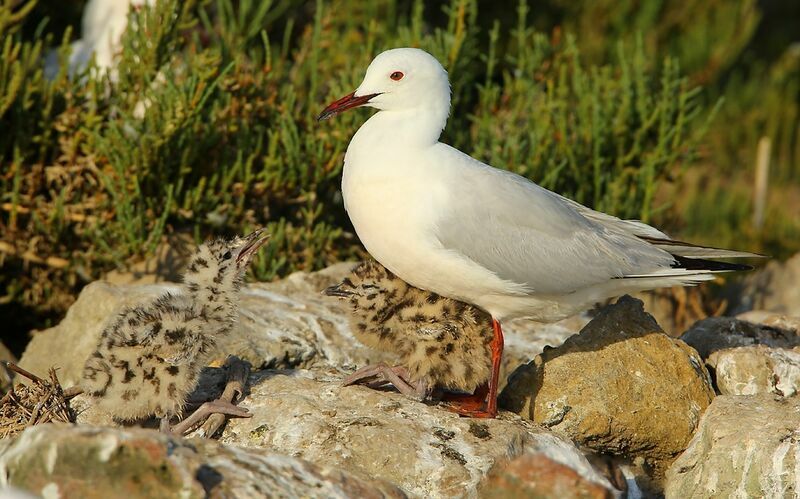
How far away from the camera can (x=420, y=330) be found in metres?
5.45

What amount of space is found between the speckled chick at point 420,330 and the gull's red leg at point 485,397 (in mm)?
63

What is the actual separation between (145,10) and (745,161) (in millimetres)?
7570

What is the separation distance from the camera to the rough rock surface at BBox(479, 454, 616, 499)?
12.3 feet

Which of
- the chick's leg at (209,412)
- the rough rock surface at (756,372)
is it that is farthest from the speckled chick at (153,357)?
the rough rock surface at (756,372)

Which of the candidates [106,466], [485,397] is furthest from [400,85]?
[106,466]

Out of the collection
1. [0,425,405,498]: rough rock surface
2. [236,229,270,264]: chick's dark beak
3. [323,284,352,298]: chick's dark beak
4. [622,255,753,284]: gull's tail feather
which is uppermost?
[236,229,270,264]: chick's dark beak

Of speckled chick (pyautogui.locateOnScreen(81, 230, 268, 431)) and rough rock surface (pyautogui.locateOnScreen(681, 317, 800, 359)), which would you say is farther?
rough rock surface (pyautogui.locateOnScreen(681, 317, 800, 359))

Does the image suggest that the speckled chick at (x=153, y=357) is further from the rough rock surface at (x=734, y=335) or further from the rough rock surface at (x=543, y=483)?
the rough rock surface at (x=734, y=335)

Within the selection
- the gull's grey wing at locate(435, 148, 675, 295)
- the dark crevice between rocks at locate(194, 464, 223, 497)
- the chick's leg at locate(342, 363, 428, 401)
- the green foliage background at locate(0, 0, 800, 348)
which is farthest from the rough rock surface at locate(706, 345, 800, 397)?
the dark crevice between rocks at locate(194, 464, 223, 497)

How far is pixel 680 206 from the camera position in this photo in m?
11.6

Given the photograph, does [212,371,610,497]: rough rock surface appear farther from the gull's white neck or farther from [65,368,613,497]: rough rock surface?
the gull's white neck

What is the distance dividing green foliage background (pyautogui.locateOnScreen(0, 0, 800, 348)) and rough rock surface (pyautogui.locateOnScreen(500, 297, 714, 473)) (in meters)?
2.35

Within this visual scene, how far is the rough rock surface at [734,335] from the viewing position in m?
6.30

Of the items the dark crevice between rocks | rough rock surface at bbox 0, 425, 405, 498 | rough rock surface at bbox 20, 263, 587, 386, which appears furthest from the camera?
rough rock surface at bbox 20, 263, 587, 386
